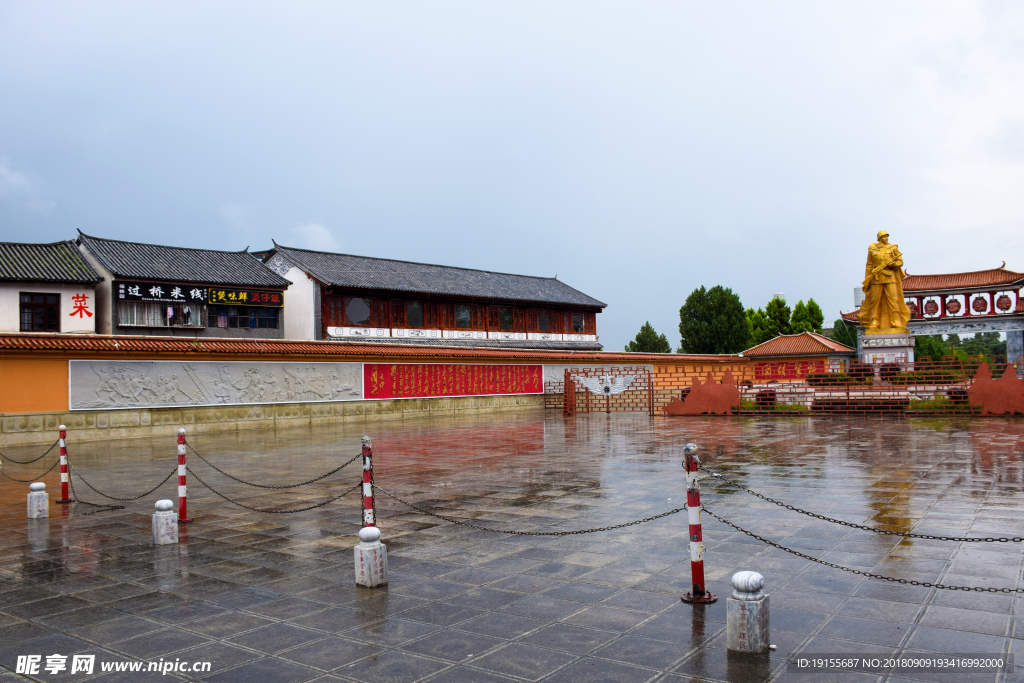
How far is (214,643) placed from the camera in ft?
12.8

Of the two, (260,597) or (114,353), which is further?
(114,353)

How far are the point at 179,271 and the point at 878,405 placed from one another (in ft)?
83.4

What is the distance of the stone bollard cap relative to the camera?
138 inches

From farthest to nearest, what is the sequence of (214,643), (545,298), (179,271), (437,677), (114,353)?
(545,298), (179,271), (114,353), (214,643), (437,677)

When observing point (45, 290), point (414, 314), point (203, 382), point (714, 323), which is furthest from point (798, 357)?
point (45, 290)

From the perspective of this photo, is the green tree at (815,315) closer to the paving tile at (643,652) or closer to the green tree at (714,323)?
the green tree at (714,323)

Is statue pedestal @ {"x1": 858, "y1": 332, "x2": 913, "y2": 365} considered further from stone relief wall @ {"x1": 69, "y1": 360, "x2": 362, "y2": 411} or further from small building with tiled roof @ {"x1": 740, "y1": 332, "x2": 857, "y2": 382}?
stone relief wall @ {"x1": 69, "y1": 360, "x2": 362, "y2": 411}

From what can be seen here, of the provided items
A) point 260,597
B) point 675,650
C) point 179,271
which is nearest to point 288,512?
point 260,597

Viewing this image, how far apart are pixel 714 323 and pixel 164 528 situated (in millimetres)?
45318

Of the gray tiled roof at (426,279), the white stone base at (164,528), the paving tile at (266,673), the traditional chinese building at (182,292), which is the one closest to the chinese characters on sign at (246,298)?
the traditional chinese building at (182,292)

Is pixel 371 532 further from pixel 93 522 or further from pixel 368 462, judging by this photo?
pixel 93 522

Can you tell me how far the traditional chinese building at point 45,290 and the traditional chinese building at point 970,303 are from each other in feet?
108

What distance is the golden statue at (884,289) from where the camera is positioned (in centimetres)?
2402

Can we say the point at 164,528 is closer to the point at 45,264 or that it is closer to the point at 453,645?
the point at 453,645
